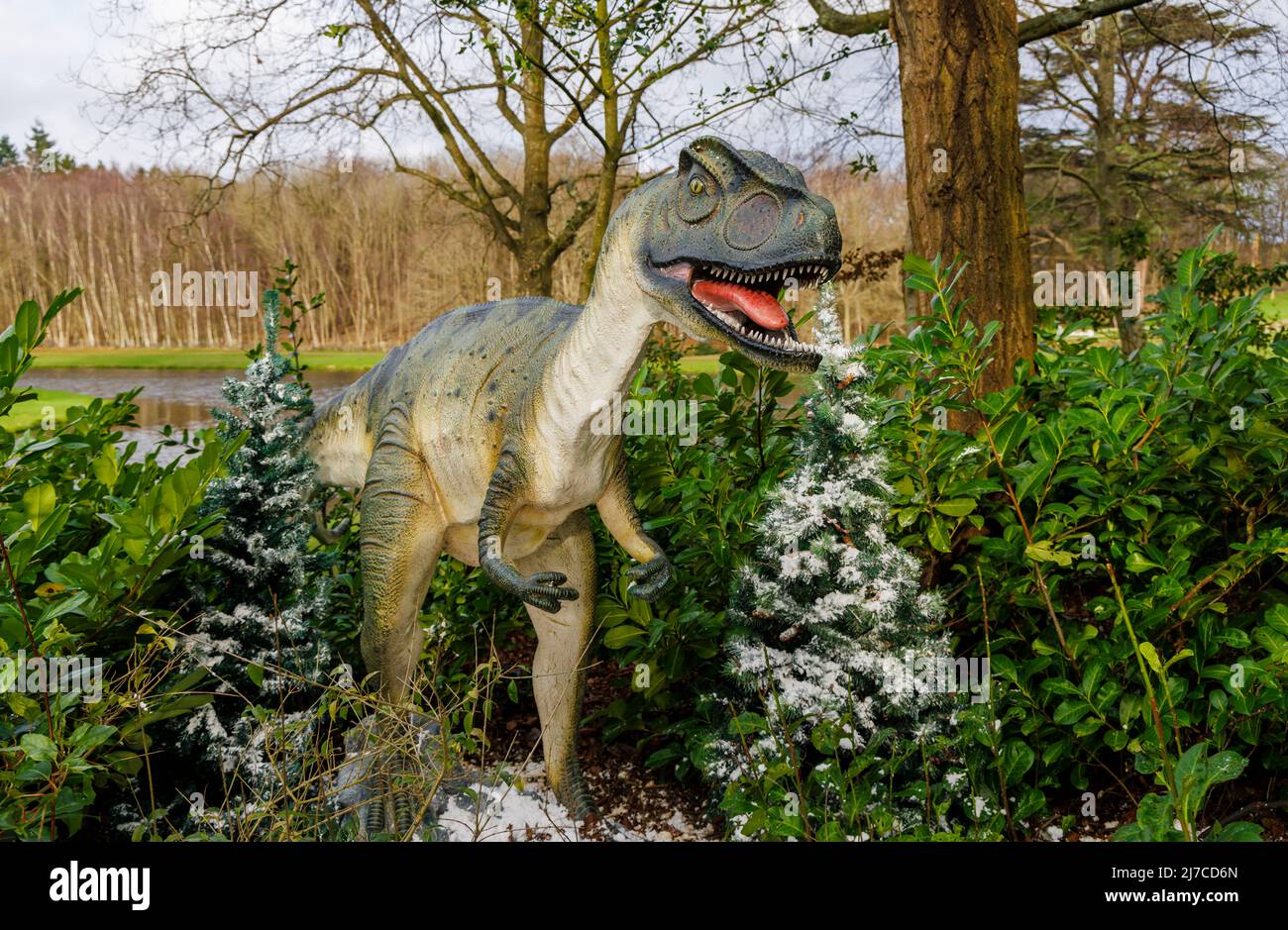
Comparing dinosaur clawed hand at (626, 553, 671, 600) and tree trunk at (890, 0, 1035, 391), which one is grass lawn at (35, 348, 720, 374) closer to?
tree trunk at (890, 0, 1035, 391)

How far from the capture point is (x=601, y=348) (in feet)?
8.48

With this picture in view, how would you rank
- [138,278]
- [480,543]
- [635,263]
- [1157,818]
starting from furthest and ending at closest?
[138,278], [480,543], [635,263], [1157,818]

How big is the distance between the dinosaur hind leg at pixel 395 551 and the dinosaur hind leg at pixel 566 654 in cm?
34

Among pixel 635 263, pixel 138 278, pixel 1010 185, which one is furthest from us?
pixel 138 278

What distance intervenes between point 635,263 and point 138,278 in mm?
15708

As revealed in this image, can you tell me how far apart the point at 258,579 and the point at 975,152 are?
3.12 metres

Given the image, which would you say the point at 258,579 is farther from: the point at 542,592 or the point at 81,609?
the point at 542,592

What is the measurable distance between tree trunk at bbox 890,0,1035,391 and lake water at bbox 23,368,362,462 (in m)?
6.63

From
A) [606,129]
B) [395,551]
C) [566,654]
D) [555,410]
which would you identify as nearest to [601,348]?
[555,410]

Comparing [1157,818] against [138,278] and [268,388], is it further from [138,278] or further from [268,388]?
[138,278]

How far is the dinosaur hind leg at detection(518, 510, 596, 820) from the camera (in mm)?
3152

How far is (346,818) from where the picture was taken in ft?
9.44
